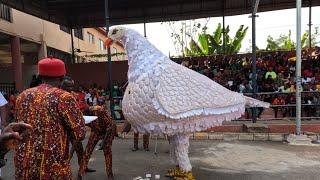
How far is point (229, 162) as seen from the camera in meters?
7.24

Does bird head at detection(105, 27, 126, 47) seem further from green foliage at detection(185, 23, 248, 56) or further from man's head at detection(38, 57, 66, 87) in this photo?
green foliage at detection(185, 23, 248, 56)

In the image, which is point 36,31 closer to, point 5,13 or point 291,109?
point 5,13

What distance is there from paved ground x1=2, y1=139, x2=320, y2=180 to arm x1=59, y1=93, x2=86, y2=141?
3.30 metres

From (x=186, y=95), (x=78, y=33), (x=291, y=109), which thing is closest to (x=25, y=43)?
(x=78, y=33)

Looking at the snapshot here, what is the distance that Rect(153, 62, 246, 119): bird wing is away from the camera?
5113mm

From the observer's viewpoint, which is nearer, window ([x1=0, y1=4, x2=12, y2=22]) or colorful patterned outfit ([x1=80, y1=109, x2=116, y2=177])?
colorful patterned outfit ([x1=80, y1=109, x2=116, y2=177])

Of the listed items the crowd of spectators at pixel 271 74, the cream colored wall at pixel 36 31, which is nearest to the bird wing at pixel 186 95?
the crowd of spectators at pixel 271 74

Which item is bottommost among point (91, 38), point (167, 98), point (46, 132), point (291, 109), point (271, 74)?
point (291, 109)

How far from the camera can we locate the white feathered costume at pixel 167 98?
5.16 metres

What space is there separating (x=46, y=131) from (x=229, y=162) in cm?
472

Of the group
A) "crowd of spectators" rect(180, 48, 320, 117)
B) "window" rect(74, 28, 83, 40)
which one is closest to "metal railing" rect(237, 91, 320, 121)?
"crowd of spectators" rect(180, 48, 320, 117)

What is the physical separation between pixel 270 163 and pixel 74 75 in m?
12.4

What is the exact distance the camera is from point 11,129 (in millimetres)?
2447

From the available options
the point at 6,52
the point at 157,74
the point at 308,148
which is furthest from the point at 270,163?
the point at 6,52
